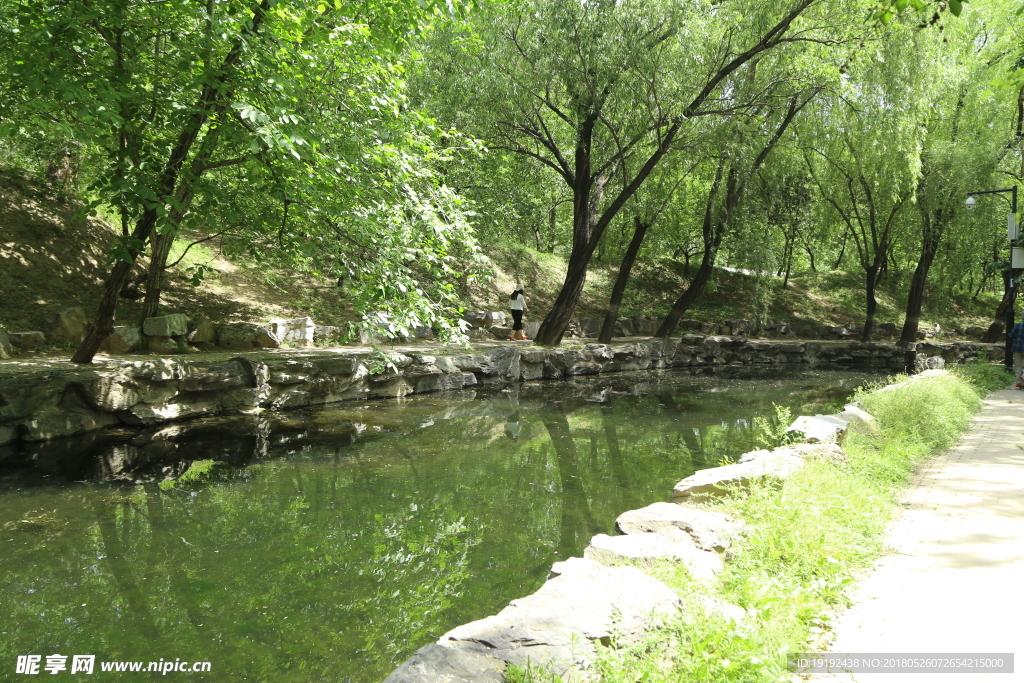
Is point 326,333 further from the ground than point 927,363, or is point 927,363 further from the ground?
point 927,363

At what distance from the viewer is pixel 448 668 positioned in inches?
94.0

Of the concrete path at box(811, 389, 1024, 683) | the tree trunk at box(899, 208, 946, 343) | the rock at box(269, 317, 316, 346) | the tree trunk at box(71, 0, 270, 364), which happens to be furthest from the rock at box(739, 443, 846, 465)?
the tree trunk at box(899, 208, 946, 343)

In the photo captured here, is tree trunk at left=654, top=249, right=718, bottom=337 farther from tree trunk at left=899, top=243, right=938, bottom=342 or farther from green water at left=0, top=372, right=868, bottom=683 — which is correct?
green water at left=0, top=372, right=868, bottom=683

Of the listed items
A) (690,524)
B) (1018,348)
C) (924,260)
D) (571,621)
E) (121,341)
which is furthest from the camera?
(924,260)

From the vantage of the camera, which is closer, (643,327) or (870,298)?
(643,327)

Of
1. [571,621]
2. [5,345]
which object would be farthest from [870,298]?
[5,345]

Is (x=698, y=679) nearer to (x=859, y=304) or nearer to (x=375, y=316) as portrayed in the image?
(x=375, y=316)

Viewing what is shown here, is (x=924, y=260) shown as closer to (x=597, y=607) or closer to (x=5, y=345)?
(x=597, y=607)

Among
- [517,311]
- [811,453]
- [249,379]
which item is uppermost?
[517,311]

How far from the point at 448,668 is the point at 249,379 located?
27.1 ft

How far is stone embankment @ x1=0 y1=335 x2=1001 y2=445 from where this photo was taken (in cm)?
760

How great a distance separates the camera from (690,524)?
13.2 ft

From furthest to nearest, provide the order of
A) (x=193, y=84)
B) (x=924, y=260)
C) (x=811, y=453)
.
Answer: (x=924, y=260) → (x=193, y=84) → (x=811, y=453)

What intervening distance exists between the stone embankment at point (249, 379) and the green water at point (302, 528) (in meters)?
0.39
